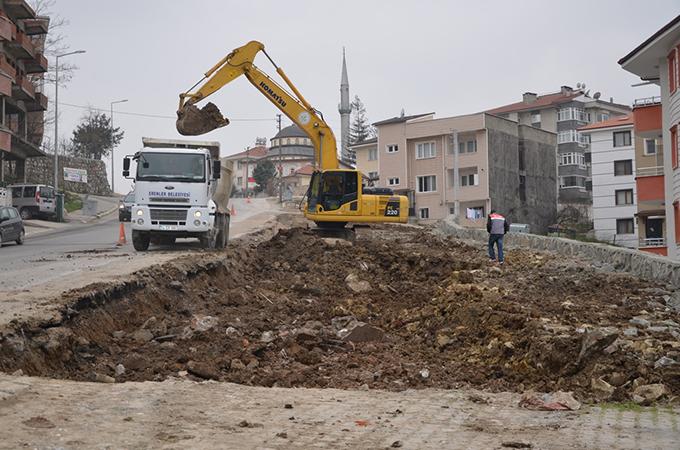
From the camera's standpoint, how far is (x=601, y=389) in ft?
25.9

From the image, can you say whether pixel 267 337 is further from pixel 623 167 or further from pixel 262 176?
pixel 262 176

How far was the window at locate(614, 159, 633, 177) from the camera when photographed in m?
59.3

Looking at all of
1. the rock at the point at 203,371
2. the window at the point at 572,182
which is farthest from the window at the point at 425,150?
the rock at the point at 203,371

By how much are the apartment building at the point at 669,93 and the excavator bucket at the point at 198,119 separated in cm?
1446

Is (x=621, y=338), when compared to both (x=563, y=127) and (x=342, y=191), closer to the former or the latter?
(x=342, y=191)

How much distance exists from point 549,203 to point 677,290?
61.8 metres

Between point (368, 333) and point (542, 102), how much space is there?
7842 centimetres

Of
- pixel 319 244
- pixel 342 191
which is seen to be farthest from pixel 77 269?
pixel 342 191

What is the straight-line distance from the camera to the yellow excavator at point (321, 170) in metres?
25.2

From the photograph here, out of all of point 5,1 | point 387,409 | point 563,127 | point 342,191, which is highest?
point 5,1

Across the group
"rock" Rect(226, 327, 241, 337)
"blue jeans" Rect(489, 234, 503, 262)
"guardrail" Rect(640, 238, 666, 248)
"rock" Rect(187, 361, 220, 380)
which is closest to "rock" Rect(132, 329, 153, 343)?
"rock" Rect(226, 327, 241, 337)

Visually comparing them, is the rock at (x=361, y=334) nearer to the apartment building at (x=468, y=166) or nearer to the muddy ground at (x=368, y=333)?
the muddy ground at (x=368, y=333)

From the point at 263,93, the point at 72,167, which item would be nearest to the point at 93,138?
the point at 72,167

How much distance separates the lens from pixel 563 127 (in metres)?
82.9
